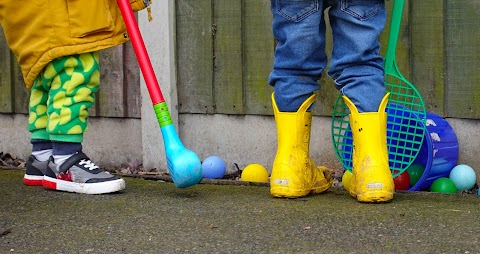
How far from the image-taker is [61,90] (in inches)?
A: 125

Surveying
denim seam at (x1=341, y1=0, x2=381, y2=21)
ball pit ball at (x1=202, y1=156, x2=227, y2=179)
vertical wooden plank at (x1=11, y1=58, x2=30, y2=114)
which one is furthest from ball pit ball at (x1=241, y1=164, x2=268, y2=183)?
vertical wooden plank at (x1=11, y1=58, x2=30, y2=114)

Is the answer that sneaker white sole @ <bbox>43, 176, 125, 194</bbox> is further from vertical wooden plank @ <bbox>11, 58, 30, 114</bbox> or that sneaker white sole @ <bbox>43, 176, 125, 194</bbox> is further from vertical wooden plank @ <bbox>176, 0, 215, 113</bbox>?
vertical wooden plank @ <bbox>11, 58, 30, 114</bbox>

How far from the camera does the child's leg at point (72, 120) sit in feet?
10.5

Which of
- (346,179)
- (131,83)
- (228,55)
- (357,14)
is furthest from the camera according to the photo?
(131,83)

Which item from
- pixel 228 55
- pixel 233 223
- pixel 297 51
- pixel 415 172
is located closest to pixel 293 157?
pixel 297 51

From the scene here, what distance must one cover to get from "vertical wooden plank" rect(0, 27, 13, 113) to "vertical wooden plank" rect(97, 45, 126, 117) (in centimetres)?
52

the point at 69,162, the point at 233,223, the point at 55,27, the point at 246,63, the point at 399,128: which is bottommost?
the point at 233,223

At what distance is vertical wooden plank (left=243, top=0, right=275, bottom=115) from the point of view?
371 centimetres

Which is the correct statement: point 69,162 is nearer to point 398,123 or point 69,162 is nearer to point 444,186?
point 398,123

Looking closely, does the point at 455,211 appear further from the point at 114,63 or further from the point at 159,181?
the point at 114,63

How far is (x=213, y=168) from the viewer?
3.71m

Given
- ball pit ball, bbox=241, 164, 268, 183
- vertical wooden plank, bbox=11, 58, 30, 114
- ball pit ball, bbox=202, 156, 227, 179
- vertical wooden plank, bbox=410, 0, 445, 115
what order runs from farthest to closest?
vertical wooden plank, bbox=11, 58, 30, 114 → ball pit ball, bbox=202, 156, 227, 179 → ball pit ball, bbox=241, 164, 268, 183 → vertical wooden plank, bbox=410, 0, 445, 115

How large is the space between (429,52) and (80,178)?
4.43 ft

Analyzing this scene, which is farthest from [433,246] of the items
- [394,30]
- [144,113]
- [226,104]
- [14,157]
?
[14,157]
